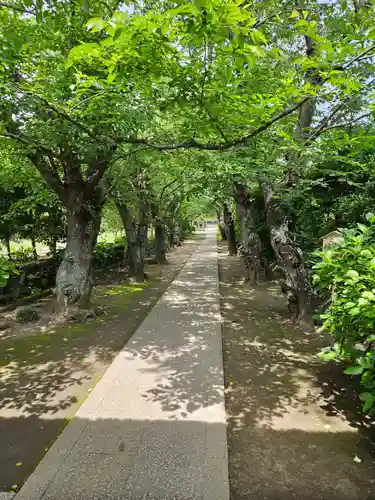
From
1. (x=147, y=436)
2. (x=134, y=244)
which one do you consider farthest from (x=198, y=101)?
(x=134, y=244)

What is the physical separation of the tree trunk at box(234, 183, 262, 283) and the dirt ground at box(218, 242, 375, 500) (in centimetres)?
567

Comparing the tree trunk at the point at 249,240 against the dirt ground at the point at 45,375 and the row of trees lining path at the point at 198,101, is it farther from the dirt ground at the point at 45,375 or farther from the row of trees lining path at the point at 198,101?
the dirt ground at the point at 45,375

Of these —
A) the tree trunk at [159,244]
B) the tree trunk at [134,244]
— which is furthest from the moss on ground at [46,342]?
the tree trunk at [159,244]

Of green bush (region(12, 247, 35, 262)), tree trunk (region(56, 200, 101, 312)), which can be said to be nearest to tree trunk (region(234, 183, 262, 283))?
tree trunk (region(56, 200, 101, 312))

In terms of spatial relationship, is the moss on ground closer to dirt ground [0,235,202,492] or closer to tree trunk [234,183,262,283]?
dirt ground [0,235,202,492]

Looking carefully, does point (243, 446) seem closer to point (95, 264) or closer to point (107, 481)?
point (107, 481)

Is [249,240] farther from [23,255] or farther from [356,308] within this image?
[356,308]

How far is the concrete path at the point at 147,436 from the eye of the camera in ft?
9.79

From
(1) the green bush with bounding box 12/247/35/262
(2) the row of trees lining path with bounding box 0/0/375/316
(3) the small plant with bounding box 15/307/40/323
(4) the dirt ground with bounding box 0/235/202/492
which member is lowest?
(4) the dirt ground with bounding box 0/235/202/492

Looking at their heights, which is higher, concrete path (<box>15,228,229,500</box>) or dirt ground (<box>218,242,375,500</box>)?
concrete path (<box>15,228,229,500</box>)

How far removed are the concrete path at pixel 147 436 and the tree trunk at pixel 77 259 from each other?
2.99 meters

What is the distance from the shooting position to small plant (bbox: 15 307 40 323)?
8.46 m

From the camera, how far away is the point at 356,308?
314 centimetres

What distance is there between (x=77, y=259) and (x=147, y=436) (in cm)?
611
